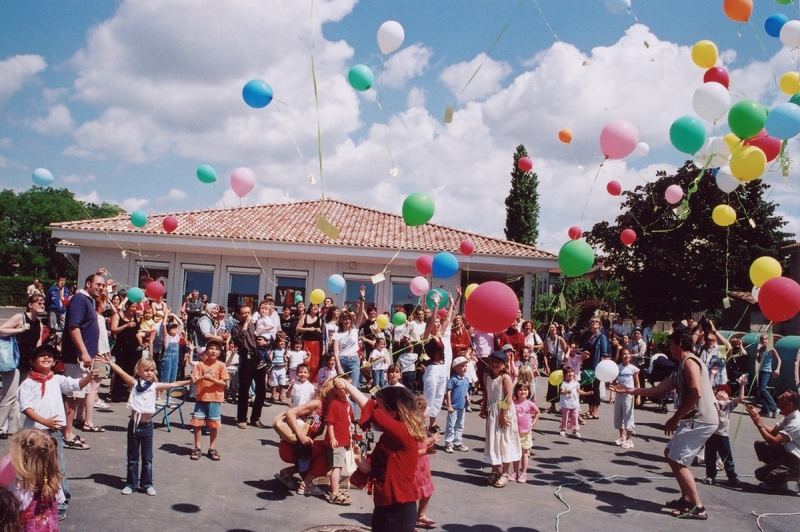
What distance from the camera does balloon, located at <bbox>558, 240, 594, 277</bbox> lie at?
5375mm

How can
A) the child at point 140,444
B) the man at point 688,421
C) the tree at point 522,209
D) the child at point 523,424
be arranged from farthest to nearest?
1. the tree at point 522,209
2. the child at point 523,424
3. the man at point 688,421
4. the child at point 140,444

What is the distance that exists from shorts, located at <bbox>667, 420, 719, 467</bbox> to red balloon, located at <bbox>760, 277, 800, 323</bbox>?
4.02ft

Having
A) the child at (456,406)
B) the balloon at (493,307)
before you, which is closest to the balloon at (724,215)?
the balloon at (493,307)

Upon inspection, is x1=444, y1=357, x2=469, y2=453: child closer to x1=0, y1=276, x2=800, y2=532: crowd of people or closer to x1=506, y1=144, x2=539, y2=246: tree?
x1=0, y1=276, x2=800, y2=532: crowd of people

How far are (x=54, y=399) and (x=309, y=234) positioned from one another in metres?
13.6

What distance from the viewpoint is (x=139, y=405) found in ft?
17.5

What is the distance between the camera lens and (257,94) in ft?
18.7

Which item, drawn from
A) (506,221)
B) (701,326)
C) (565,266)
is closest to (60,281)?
(565,266)

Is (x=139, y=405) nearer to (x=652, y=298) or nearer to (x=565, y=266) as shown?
(x=565, y=266)

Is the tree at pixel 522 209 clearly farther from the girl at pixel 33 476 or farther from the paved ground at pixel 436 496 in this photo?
the girl at pixel 33 476

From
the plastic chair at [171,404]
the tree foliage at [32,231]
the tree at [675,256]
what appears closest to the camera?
the plastic chair at [171,404]

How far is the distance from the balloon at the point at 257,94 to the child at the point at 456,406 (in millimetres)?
4276

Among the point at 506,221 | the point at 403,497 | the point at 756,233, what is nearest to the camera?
the point at 403,497

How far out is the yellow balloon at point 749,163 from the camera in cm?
529
